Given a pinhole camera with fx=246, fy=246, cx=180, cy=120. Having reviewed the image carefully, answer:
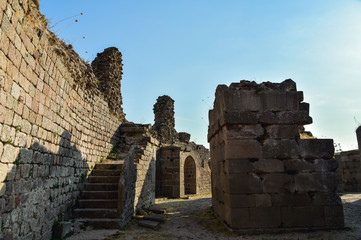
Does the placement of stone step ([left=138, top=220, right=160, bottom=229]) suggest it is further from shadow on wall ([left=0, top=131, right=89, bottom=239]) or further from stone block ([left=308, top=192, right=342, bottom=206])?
stone block ([left=308, top=192, right=342, bottom=206])

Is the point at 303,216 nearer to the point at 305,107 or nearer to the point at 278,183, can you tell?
the point at 278,183

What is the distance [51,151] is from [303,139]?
5.90 meters

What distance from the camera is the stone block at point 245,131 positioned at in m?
6.10

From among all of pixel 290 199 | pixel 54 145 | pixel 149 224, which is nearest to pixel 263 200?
pixel 290 199

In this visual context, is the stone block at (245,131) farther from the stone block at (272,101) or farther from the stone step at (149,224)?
the stone step at (149,224)

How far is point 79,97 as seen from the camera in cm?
724

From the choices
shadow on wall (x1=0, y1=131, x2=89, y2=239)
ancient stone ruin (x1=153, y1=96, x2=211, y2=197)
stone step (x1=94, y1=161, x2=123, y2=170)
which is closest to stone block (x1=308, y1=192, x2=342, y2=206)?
stone step (x1=94, y1=161, x2=123, y2=170)

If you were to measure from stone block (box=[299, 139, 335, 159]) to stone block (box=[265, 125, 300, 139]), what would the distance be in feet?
0.86

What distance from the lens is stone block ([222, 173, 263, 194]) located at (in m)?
5.80

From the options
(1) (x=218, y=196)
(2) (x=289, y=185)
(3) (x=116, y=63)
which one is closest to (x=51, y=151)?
(1) (x=218, y=196)

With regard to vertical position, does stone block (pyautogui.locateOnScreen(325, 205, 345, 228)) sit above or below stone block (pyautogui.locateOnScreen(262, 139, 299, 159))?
below

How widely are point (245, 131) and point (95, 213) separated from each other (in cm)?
440

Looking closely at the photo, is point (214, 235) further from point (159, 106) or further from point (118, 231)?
point (159, 106)

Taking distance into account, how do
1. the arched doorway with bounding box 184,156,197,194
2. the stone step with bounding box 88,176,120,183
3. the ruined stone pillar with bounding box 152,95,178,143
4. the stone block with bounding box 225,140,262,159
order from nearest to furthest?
the stone block with bounding box 225,140,262,159, the stone step with bounding box 88,176,120,183, the arched doorway with bounding box 184,156,197,194, the ruined stone pillar with bounding box 152,95,178,143
